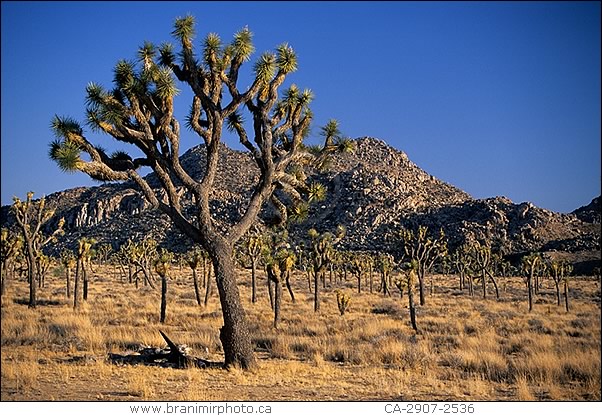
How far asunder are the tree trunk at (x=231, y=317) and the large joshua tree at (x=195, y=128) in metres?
0.02

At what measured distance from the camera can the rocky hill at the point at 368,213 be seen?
6431 centimetres

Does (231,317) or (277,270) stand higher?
(277,270)

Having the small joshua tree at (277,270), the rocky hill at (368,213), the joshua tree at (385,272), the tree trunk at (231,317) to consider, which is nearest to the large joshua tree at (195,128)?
the tree trunk at (231,317)

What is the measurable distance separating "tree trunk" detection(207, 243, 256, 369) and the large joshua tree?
0.7 inches

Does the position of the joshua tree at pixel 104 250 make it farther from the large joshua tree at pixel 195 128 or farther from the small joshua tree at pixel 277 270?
the large joshua tree at pixel 195 128

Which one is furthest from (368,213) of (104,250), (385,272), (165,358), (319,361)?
(165,358)

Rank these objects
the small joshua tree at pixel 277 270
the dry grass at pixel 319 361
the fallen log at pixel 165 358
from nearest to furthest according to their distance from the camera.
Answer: the dry grass at pixel 319 361 < the fallen log at pixel 165 358 < the small joshua tree at pixel 277 270

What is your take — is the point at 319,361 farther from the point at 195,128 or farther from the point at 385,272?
the point at 385,272

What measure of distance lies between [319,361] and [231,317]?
2.43m

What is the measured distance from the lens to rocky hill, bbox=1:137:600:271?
6431 cm

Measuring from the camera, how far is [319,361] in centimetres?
1090

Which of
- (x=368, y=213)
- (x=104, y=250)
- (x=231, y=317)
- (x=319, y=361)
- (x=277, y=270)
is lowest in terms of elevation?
(x=319, y=361)

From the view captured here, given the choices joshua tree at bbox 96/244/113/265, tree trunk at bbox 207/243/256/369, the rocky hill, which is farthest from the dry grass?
the rocky hill
